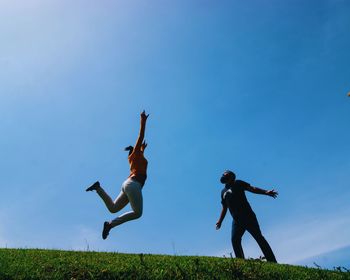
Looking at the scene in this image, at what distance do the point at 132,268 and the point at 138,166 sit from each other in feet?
11.5

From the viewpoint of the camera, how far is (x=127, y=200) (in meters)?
10.4

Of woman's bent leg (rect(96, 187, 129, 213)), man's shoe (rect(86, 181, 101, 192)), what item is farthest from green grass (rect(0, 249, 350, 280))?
man's shoe (rect(86, 181, 101, 192))

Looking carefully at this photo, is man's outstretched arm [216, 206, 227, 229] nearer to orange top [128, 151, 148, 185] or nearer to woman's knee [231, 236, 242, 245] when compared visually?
woman's knee [231, 236, 242, 245]

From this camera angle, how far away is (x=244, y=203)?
10.5 metres

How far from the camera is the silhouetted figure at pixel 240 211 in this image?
1005 centimetres

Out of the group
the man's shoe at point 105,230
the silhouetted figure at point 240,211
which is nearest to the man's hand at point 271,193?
the silhouetted figure at point 240,211

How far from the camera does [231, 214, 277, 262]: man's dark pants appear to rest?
10.0 m

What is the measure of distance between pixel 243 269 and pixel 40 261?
12.7 feet

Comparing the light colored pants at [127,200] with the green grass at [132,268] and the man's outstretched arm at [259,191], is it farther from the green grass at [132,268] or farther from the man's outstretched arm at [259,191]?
the man's outstretched arm at [259,191]

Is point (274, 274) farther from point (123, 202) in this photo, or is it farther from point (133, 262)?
point (123, 202)

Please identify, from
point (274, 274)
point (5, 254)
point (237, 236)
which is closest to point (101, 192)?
point (5, 254)

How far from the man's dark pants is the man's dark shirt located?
0.05m

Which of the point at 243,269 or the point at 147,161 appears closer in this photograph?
the point at 243,269

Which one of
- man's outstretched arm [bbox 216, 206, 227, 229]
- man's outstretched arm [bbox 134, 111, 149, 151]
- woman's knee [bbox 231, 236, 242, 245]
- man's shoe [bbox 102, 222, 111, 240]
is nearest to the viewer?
man's shoe [bbox 102, 222, 111, 240]
